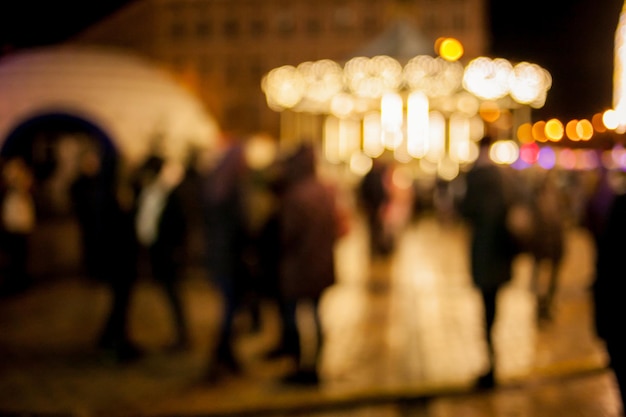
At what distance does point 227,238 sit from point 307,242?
72 cm

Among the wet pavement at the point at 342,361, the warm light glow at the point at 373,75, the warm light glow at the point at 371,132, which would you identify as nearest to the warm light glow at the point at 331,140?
the warm light glow at the point at 371,132

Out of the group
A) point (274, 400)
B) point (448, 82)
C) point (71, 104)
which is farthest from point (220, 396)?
point (448, 82)

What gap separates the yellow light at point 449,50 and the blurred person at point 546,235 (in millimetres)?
13399

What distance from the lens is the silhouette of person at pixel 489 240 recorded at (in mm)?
6945

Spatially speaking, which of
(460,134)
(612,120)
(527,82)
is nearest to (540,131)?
(460,134)

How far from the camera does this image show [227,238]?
732 centimetres

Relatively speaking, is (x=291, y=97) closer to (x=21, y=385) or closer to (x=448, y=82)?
(x=448, y=82)

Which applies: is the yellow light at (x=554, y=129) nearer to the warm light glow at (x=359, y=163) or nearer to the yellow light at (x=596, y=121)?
the yellow light at (x=596, y=121)

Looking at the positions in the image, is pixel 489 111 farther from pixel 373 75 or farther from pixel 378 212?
pixel 378 212

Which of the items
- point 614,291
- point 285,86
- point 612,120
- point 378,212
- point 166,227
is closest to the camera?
point 614,291

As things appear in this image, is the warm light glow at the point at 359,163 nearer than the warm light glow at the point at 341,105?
No

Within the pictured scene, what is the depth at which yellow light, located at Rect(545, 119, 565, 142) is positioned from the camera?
37.4m

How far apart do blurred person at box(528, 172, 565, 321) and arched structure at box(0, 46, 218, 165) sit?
344 inches

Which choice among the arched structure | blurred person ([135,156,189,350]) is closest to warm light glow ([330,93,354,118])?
the arched structure
